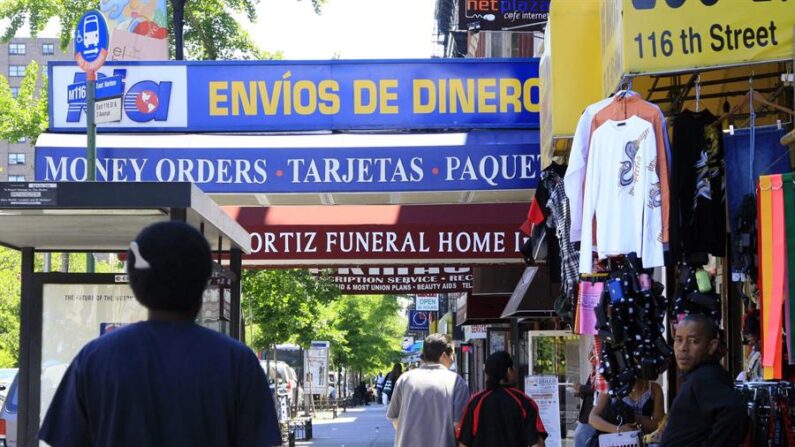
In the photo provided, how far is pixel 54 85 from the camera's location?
46.1 ft

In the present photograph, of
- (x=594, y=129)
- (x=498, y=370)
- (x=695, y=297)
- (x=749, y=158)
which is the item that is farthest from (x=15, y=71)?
(x=695, y=297)

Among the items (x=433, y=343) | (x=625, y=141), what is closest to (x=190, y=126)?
(x=433, y=343)

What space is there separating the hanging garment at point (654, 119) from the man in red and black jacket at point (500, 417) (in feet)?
7.09

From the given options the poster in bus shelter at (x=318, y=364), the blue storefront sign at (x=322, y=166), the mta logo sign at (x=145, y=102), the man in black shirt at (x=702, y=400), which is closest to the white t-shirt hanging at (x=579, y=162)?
the man in black shirt at (x=702, y=400)

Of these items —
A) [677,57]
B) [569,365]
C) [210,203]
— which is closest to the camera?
[677,57]

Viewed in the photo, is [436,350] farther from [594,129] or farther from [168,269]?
[168,269]

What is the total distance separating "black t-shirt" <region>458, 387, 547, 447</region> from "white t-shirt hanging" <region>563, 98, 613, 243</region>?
1592 mm

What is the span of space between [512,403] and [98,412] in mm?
5729

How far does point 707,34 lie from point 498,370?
3.01m

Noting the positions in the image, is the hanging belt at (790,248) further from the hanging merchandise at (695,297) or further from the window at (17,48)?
the window at (17,48)

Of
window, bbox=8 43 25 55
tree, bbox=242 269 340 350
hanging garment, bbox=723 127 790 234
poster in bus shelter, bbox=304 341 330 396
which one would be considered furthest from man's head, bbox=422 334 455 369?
window, bbox=8 43 25 55

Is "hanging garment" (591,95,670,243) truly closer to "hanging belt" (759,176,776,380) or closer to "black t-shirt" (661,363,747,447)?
"hanging belt" (759,176,776,380)

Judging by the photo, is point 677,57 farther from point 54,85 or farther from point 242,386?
point 54,85

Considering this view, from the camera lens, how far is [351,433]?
108 ft
